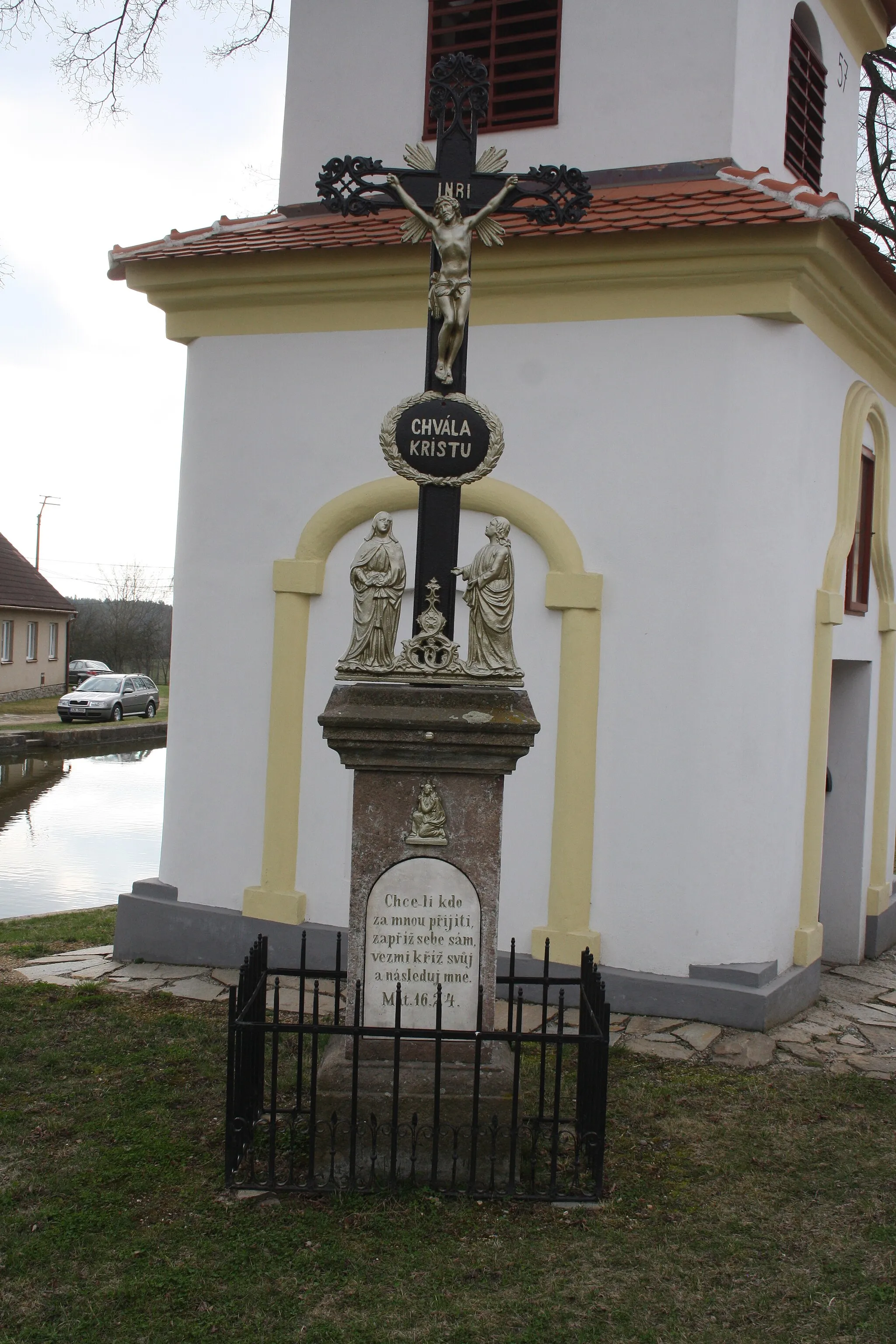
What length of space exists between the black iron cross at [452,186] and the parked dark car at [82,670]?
39277 mm

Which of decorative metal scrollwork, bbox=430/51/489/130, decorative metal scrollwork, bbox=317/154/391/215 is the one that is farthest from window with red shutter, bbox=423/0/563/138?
decorative metal scrollwork, bbox=317/154/391/215

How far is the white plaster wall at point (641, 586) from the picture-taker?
720cm

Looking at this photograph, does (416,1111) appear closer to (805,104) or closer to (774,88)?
(774,88)

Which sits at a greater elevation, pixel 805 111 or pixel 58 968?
pixel 805 111

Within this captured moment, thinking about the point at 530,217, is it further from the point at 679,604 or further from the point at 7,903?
the point at 7,903

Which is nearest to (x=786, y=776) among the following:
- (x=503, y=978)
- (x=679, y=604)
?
(x=679, y=604)

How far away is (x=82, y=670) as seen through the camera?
45.2 metres

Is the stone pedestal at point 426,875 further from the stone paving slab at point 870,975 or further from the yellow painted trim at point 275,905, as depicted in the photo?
the stone paving slab at point 870,975

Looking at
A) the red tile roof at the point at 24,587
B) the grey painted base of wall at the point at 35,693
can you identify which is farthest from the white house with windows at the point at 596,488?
the grey painted base of wall at the point at 35,693

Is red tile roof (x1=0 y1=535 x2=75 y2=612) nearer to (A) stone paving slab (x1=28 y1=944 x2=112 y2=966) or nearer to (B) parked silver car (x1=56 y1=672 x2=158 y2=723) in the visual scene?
(B) parked silver car (x1=56 y1=672 x2=158 y2=723)

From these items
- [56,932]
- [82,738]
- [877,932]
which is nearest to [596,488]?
[877,932]

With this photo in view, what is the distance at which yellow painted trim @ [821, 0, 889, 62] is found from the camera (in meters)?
9.68

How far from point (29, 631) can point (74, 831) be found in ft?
80.5

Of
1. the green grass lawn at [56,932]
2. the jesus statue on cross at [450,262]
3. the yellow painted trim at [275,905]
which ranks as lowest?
the green grass lawn at [56,932]
